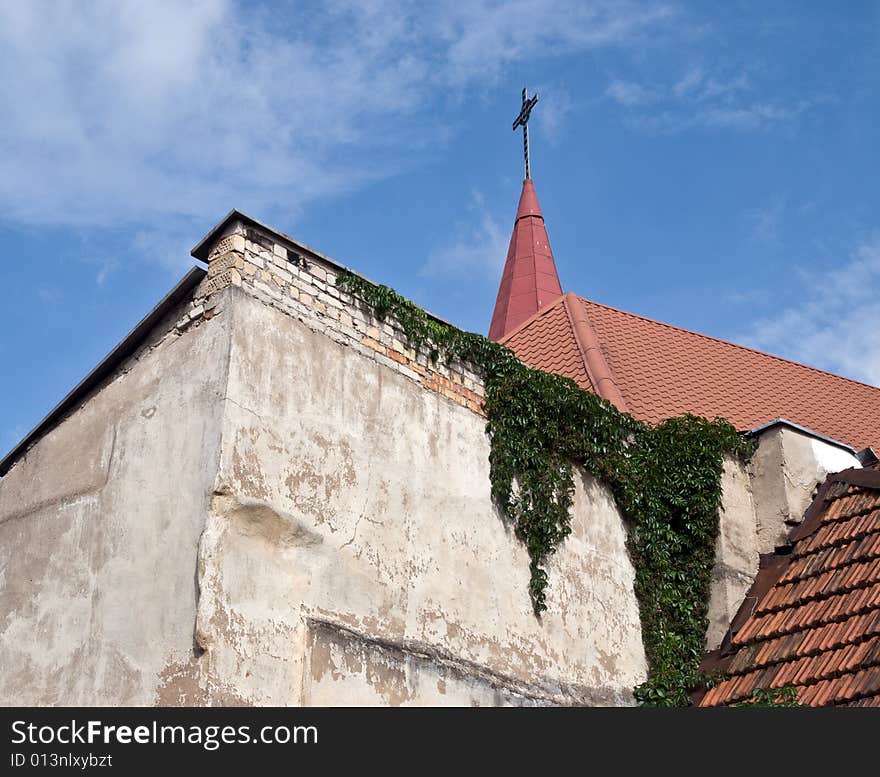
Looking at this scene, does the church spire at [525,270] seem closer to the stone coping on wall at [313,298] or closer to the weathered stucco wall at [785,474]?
the weathered stucco wall at [785,474]

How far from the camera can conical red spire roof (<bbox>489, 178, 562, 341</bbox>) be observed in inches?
799

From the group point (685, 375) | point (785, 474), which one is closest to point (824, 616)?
point (785, 474)

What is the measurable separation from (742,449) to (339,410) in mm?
4288

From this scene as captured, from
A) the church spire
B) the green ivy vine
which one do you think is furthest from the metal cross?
the green ivy vine

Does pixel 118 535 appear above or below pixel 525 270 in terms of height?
below

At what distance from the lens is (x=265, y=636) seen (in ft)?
26.5

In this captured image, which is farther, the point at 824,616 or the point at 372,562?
the point at 824,616

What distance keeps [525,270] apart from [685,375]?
24.5ft

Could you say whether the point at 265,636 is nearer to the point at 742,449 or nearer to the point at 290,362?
the point at 290,362

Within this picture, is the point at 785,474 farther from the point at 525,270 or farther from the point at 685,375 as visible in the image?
the point at 525,270

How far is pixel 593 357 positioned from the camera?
1334 centimetres

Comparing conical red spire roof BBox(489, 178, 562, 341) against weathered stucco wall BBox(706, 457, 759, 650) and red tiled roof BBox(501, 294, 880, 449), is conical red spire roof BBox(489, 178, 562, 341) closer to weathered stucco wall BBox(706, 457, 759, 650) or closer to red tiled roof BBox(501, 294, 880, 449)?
red tiled roof BBox(501, 294, 880, 449)

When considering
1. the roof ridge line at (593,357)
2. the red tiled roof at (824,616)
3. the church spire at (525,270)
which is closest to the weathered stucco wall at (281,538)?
the red tiled roof at (824,616)

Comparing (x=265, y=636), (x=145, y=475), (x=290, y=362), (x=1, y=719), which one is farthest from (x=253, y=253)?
(x=1, y=719)
